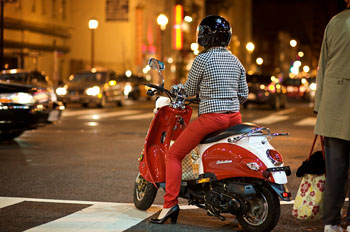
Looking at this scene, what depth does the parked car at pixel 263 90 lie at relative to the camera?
29.4 metres

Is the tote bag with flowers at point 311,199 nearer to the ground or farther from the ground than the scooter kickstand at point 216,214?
farther from the ground

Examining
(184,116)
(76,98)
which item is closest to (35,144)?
(184,116)

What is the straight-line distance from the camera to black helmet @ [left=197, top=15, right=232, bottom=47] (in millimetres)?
6137

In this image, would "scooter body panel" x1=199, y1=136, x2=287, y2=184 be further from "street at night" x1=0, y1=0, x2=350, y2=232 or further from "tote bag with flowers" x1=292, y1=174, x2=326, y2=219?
"tote bag with flowers" x1=292, y1=174, x2=326, y2=219

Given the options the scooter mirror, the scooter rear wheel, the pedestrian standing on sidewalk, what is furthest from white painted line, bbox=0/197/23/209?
the pedestrian standing on sidewalk

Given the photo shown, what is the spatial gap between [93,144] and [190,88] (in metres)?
7.60

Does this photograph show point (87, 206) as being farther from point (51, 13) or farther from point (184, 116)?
point (51, 13)

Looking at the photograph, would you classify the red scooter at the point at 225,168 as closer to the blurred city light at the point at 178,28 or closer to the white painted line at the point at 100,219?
the white painted line at the point at 100,219

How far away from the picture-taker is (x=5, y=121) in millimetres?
12742

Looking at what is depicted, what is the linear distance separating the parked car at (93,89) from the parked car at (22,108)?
13.9 meters

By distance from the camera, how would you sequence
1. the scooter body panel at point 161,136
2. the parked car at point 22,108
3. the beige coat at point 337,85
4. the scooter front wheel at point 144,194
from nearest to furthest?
the beige coat at point 337,85 → the scooter body panel at point 161,136 → the scooter front wheel at point 144,194 → the parked car at point 22,108

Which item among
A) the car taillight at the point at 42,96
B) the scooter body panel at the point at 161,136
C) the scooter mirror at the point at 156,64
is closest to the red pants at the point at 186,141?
the scooter body panel at the point at 161,136

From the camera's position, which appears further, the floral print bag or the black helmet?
the black helmet

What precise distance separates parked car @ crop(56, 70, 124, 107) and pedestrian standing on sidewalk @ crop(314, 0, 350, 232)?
23176 mm
